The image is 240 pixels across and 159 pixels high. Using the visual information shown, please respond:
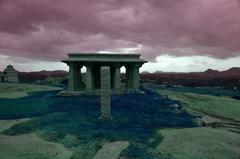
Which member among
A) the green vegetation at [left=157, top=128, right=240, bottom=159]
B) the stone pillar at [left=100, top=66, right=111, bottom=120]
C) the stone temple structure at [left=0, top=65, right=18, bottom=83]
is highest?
the stone temple structure at [left=0, top=65, right=18, bottom=83]

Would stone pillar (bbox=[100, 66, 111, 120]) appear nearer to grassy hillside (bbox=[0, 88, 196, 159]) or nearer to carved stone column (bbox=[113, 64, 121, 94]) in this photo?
grassy hillside (bbox=[0, 88, 196, 159])

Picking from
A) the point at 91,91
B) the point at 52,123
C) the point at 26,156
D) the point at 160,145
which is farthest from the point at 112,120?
the point at 91,91

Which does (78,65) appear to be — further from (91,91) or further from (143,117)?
(143,117)

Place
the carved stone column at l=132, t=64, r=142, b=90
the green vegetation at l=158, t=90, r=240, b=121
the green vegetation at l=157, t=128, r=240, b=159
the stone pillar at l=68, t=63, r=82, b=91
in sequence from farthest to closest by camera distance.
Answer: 1. the carved stone column at l=132, t=64, r=142, b=90
2. the stone pillar at l=68, t=63, r=82, b=91
3. the green vegetation at l=158, t=90, r=240, b=121
4. the green vegetation at l=157, t=128, r=240, b=159

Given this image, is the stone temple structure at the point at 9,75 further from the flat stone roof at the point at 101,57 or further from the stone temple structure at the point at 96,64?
the flat stone roof at the point at 101,57

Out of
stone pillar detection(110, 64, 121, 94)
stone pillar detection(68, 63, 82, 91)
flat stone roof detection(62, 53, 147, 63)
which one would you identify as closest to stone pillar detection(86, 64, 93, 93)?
flat stone roof detection(62, 53, 147, 63)

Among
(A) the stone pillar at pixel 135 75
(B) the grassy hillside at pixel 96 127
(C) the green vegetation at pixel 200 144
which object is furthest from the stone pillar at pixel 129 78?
(C) the green vegetation at pixel 200 144
